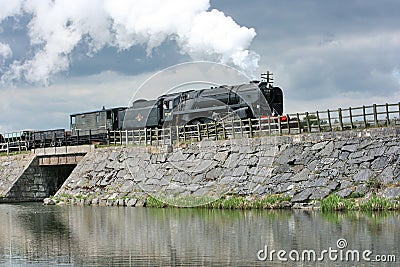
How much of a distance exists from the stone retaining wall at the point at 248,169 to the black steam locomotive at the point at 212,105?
9.08ft

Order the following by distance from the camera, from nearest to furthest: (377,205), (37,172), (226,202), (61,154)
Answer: (377,205) → (226,202) → (61,154) → (37,172)

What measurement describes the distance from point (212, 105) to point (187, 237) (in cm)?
2017

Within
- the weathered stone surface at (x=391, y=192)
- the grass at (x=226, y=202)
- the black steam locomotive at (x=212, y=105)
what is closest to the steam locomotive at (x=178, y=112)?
the black steam locomotive at (x=212, y=105)

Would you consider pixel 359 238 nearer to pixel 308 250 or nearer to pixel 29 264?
pixel 308 250

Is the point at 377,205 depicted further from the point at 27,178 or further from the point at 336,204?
the point at 27,178

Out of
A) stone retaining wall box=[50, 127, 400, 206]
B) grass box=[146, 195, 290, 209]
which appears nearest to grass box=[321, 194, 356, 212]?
stone retaining wall box=[50, 127, 400, 206]

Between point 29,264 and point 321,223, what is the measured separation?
36.0 feet

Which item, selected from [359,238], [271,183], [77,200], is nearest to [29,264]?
[359,238]

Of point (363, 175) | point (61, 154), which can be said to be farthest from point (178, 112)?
point (363, 175)

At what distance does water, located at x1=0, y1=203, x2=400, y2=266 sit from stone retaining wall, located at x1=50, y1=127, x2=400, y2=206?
8.26 feet

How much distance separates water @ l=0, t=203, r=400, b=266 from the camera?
17.2 m

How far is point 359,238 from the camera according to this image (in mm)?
19312

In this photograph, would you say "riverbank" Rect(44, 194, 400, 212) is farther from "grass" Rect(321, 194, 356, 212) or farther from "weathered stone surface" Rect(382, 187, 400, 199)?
"weathered stone surface" Rect(382, 187, 400, 199)

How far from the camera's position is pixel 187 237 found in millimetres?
21250
